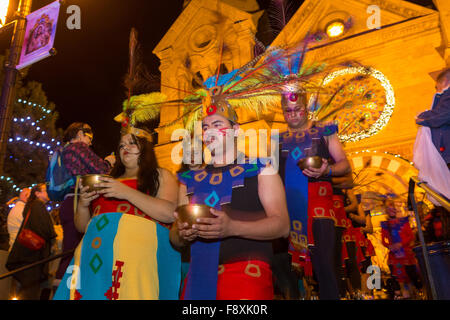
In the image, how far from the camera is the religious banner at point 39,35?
6488 mm

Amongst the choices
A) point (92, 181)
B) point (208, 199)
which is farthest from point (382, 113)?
point (92, 181)

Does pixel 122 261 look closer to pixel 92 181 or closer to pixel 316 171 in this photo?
pixel 92 181

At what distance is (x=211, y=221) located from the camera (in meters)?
1.97

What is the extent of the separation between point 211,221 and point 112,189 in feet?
3.11

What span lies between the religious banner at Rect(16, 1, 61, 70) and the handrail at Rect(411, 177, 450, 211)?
603 centimetres

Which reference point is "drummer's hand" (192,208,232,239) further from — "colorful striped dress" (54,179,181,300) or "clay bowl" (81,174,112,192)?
"clay bowl" (81,174,112,192)

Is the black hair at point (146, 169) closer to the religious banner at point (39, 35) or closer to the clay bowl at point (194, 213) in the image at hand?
the clay bowl at point (194, 213)

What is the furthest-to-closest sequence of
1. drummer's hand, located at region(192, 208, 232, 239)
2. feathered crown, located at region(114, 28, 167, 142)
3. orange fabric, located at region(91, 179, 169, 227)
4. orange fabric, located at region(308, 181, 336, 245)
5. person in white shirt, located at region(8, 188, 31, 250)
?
person in white shirt, located at region(8, 188, 31, 250) → orange fabric, located at region(308, 181, 336, 245) → feathered crown, located at region(114, 28, 167, 142) → orange fabric, located at region(91, 179, 169, 227) → drummer's hand, located at region(192, 208, 232, 239)

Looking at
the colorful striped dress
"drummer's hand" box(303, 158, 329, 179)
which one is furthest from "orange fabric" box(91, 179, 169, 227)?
"drummer's hand" box(303, 158, 329, 179)

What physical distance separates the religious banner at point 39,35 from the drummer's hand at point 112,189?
4875 mm

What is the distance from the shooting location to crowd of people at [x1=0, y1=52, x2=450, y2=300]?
220 centimetres

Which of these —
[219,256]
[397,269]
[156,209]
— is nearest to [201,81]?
[156,209]

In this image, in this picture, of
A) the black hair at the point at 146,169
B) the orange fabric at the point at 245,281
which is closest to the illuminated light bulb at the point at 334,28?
the black hair at the point at 146,169

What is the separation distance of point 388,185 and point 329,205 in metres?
11.1
